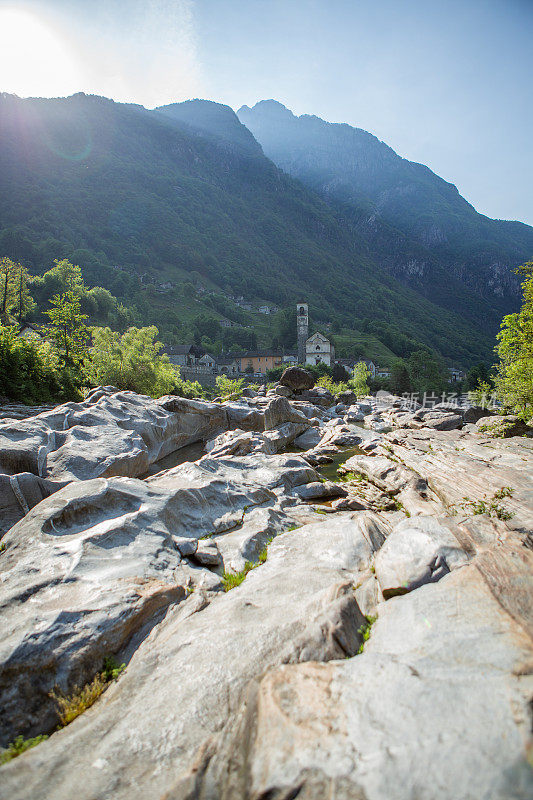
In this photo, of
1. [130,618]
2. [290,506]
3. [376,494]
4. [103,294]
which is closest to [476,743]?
[130,618]

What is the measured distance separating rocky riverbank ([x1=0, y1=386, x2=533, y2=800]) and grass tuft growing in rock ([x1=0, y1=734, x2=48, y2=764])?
145 mm

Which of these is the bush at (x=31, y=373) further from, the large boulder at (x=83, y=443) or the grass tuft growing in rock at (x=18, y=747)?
the grass tuft growing in rock at (x=18, y=747)

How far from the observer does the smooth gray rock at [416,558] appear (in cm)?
587

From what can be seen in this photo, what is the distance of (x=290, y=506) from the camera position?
44.0 feet

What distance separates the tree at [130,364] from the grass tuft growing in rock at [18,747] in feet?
96.4

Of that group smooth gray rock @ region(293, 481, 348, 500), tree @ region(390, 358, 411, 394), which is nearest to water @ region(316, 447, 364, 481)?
smooth gray rock @ region(293, 481, 348, 500)

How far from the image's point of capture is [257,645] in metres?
4.73

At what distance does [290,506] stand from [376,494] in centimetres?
457

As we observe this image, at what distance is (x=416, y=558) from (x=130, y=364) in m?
30.5

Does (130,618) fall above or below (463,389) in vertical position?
above

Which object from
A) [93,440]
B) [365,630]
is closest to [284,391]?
[93,440]

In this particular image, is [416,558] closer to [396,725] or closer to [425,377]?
[396,725]

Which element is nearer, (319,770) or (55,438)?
(319,770)

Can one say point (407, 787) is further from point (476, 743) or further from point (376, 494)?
point (376, 494)
